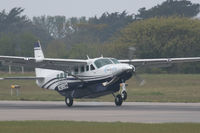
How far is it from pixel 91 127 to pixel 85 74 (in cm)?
1566

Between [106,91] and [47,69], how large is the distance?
5.91 meters

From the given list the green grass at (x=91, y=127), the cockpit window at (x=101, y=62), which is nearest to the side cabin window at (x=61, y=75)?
the cockpit window at (x=101, y=62)

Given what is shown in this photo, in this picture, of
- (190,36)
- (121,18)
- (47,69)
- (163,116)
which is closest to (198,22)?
(190,36)

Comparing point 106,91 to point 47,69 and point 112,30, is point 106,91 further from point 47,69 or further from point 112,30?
point 112,30

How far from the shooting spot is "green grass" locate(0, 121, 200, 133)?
21.5m

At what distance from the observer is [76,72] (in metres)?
38.9

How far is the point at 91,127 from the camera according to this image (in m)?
22.7

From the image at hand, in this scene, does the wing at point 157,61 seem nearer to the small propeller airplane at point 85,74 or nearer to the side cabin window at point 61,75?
the small propeller airplane at point 85,74

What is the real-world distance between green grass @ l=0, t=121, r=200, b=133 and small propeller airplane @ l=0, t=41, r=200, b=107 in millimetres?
12160

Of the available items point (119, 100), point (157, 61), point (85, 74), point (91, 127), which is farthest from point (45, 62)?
point (91, 127)

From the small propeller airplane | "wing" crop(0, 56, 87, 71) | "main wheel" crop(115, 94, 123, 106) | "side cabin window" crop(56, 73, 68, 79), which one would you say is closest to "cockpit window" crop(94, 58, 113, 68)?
the small propeller airplane

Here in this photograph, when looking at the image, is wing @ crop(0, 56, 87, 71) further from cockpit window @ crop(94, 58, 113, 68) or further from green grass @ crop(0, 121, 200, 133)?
green grass @ crop(0, 121, 200, 133)

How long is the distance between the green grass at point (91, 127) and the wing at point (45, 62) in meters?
13.1

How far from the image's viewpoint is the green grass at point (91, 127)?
21484mm
